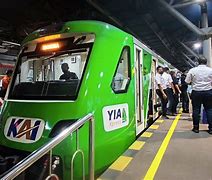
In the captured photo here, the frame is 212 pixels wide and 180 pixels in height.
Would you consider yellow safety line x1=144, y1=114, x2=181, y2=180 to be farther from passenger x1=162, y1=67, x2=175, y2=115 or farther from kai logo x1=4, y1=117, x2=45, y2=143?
passenger x1=162, y1=67, x2=175, y2=115

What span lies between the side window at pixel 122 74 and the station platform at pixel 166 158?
0.94 m

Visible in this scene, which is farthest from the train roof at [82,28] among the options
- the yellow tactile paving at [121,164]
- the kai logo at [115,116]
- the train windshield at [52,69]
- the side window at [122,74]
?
the yellow tactile paving at [121,164]

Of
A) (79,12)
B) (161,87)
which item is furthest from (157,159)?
(79,12)

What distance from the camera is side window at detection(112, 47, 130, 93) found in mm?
3541

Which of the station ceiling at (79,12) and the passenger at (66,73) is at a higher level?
the station ceiling at (79,12)

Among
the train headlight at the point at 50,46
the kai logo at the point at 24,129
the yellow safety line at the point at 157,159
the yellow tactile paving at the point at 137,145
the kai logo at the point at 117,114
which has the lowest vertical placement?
the yellow safety line at the point at 157,159

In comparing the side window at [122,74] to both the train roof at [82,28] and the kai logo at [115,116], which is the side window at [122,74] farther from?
the train roof at [82,28]

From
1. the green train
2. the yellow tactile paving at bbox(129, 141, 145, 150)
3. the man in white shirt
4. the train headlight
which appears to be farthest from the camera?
the man in white shirt

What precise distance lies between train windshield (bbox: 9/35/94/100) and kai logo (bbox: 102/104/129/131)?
52cm

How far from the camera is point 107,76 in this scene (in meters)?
3.32

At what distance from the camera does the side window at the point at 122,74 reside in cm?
354

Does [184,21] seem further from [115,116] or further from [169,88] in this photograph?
[115,116]

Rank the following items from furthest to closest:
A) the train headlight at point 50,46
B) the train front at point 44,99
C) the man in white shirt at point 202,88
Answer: the man in white shirt at point 202,88, the train headlight at point 50,46, the train front at point 44,99

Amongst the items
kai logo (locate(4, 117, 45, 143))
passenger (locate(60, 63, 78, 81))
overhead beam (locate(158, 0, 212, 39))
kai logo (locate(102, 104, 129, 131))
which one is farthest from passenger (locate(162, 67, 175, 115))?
kai logo (locate(4, 117, 45, 143))
